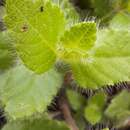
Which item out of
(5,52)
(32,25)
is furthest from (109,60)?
(5,52)

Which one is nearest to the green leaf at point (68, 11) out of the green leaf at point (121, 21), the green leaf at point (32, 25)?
the green leaf at point (121, 21)

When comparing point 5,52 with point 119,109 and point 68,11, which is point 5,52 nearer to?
point 68,11

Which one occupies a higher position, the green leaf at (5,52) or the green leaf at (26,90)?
the green leaf at (5,52)

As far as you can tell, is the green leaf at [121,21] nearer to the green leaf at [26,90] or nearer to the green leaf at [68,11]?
the green leaf at [68,11]

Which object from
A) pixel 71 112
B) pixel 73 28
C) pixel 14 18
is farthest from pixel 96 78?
pixel 71 112

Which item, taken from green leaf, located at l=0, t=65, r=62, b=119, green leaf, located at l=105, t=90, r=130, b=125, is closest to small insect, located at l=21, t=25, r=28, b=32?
green leaf, located at l=0, t=65, r=62, b=119

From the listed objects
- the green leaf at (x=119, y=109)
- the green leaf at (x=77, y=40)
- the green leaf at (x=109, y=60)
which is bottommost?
the green leaf at (x=119, y=109)
